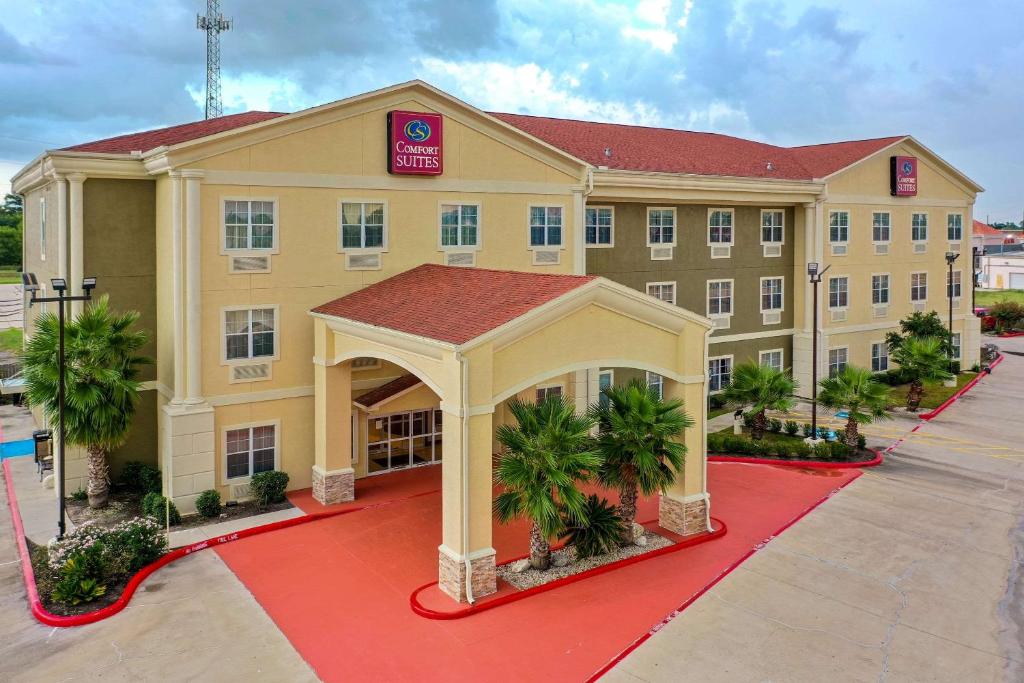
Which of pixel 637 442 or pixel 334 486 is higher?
pixel 637 442

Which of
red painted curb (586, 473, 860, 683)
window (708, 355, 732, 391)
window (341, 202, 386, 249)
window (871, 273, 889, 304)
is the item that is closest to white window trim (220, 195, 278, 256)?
window (341, 202, 386, 249)

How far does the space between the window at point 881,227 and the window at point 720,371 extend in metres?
9.90

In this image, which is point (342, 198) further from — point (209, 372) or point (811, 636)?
point (811, 636)

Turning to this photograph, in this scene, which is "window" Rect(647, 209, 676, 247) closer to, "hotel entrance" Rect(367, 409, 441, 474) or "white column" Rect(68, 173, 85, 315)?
"hotel entrance" Rect(367, 409, 441, 474)

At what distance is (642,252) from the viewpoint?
31.0 metres

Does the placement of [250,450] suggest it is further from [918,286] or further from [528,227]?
[918,286]

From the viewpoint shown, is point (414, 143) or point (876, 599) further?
point (414, 143)

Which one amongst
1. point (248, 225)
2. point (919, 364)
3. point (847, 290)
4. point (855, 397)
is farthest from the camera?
point (847, 290)

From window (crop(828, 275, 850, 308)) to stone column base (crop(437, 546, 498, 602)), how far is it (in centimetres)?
2548

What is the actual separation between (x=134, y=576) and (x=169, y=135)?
13.8m

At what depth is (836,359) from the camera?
3697 centimetres

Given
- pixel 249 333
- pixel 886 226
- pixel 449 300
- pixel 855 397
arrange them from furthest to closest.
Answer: pixel 886 226 < pixel 855 397 < pixel 249 333 < pixel 449 300

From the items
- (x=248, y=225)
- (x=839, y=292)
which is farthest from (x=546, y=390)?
(x=839, y=292)

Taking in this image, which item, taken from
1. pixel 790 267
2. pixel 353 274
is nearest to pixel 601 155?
pixel 790 267
